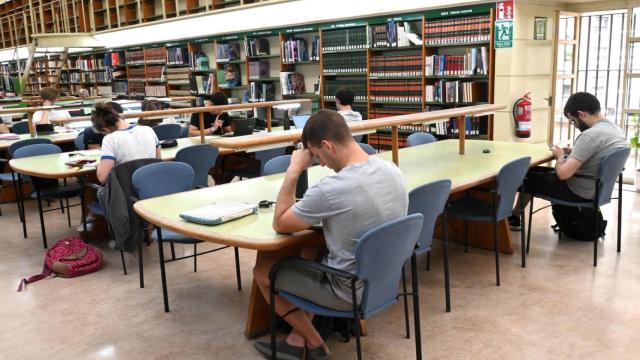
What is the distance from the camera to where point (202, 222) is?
96.7 inches

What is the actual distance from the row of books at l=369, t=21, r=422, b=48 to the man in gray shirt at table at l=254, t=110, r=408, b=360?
188 inches

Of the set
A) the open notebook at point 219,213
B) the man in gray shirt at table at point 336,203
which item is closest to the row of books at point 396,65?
the open notebook at point 219,213

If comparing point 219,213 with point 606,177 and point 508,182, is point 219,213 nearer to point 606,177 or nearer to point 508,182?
point 508,182

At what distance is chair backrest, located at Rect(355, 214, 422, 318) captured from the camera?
2033 millimetres

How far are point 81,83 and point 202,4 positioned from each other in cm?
574

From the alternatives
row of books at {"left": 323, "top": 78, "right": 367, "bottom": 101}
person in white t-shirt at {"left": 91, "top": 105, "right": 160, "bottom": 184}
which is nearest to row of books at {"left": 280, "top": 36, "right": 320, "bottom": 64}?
Answer: row of books at {"left": 323, "top": 78, "right": 367, "bottom": 101}

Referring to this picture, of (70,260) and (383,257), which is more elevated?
(383,257)

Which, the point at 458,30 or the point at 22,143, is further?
the point at 458,30

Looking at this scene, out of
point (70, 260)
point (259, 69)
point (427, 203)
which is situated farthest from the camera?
point (259, 69)

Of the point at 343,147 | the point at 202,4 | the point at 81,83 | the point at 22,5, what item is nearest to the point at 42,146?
the point at 343,147

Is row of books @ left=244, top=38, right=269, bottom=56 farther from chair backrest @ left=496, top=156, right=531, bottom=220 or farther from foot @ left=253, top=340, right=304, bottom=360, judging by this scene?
foot @ left=253, top=340, right=304, bottom=360

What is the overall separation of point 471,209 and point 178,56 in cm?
796

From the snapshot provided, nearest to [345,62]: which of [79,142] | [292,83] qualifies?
[292,83]

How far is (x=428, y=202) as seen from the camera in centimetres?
267
